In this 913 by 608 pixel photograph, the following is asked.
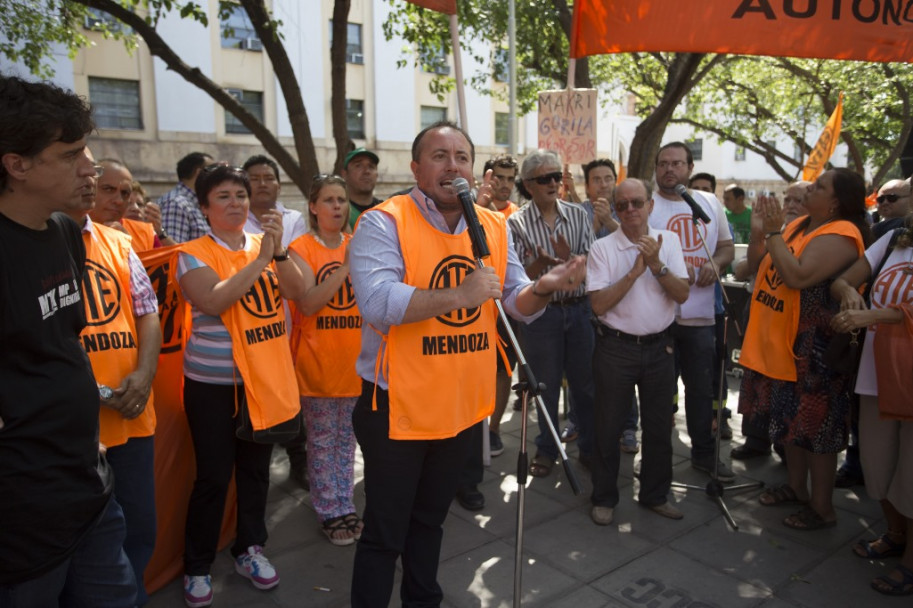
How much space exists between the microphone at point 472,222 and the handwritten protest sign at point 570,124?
4977mm

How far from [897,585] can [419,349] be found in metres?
2.72

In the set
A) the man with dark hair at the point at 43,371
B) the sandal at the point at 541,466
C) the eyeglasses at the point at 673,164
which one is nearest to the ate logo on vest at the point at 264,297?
the man with dark hair at the point at 43,371

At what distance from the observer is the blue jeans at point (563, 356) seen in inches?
185

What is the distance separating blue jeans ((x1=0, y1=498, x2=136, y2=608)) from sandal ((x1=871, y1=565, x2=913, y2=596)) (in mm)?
3390

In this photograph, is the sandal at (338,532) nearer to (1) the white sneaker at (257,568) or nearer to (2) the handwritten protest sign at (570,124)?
(1) the white sneaker at (257,568)

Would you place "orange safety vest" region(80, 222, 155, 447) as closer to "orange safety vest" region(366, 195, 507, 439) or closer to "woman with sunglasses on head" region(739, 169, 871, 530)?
"orange safety vest" region(366, 195, 507, 439)

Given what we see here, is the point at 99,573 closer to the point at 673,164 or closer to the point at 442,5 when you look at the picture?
the point at 442,5

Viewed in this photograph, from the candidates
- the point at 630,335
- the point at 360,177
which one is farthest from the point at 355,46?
the point at 630,335

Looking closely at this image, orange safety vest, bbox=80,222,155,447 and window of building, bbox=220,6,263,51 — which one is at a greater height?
window of building, bbox=220,6,263,51

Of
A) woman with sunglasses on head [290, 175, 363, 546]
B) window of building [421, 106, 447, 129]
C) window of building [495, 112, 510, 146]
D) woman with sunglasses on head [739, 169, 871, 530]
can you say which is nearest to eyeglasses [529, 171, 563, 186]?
woman with sunglasses on head [739, 169, 871, 530]

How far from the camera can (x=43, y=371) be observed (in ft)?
6.01

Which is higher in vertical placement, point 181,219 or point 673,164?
point 673,164

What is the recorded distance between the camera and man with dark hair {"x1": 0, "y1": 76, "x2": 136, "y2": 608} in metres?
1.77

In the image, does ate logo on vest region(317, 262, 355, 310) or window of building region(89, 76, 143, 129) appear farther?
window of building region(89, 76, 143, 129)
